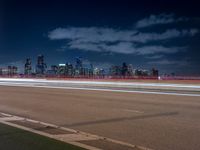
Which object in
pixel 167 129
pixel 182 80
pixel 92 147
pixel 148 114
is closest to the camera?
pixel 92 147

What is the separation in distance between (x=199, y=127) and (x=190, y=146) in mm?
3244

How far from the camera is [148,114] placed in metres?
16.9

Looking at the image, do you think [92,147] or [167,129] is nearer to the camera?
[92,147]

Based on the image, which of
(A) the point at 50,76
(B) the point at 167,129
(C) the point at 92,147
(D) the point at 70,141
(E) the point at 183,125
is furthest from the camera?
(A) the point at 50,76

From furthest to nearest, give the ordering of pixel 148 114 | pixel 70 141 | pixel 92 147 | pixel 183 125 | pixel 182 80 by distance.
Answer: pixel 182 80
pixel 148 114
pixel 183 125
pixel 70 141
pixel 92 147

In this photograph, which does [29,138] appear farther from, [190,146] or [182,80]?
[182,80]

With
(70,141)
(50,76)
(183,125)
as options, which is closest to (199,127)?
(183,125)

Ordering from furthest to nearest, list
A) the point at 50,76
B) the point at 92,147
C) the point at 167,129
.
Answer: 1. the point at 50,76
2. the point at 167,129
3. the point at 92,147

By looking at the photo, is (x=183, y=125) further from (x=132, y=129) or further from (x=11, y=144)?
(x=11, y=144)

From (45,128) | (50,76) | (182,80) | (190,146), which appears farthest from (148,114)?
(50,76)

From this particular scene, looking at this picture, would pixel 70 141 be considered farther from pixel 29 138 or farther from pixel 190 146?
pixel 190 146

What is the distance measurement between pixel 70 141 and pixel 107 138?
105 cm

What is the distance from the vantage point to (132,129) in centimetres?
1270

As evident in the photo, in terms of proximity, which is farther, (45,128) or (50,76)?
(50,76)
